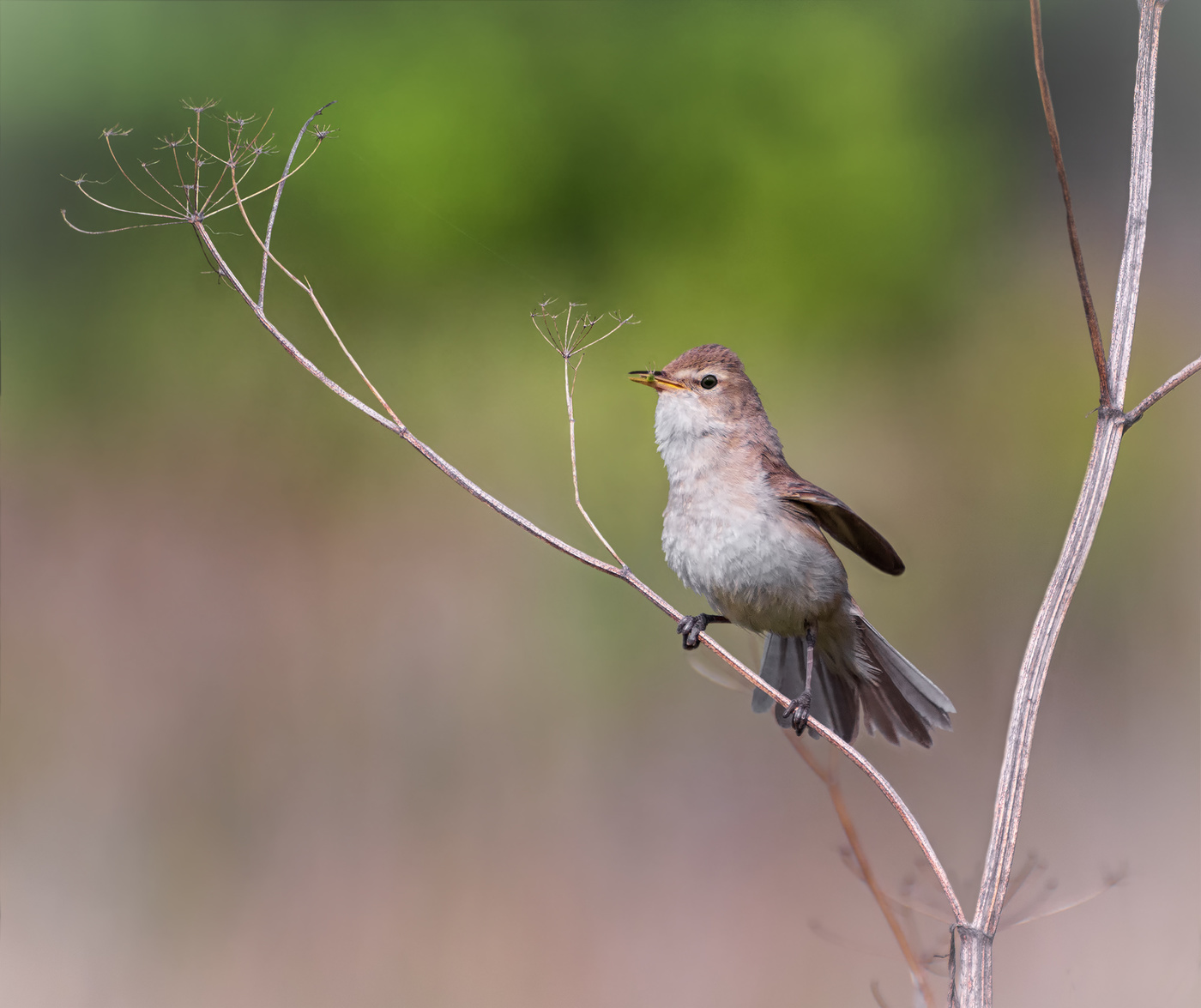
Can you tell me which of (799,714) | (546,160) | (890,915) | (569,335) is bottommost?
(890,915)

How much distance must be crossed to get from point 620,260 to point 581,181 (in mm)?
488

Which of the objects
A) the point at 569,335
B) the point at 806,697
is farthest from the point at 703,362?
the point at 806,697

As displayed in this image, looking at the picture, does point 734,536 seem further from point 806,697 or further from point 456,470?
point 456,470

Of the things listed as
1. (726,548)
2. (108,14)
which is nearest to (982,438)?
(726,548)

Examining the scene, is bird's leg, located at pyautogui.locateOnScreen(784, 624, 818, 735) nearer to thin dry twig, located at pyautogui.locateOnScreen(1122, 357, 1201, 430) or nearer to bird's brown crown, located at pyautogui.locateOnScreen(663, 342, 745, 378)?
bird's brown crown, located at pyautogui.locateOnScreen(663, 342, 745, 378)

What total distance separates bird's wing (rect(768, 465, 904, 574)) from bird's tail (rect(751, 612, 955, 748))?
289mm

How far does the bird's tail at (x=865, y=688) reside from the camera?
Result: 1.85 metres

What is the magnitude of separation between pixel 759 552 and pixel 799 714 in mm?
322

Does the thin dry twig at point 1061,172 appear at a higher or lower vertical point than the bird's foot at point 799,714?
higher

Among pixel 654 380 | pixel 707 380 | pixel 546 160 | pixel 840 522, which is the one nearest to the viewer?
pixel 840 522

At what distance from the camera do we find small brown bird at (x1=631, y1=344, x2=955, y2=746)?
1.90m

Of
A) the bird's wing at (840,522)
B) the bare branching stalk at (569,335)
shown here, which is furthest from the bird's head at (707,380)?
the bare branching stalk at (569,335)

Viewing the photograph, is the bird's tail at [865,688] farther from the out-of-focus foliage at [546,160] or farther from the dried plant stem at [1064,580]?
the out-of-focus foliage at [546,160]

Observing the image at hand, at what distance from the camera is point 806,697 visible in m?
1.95
